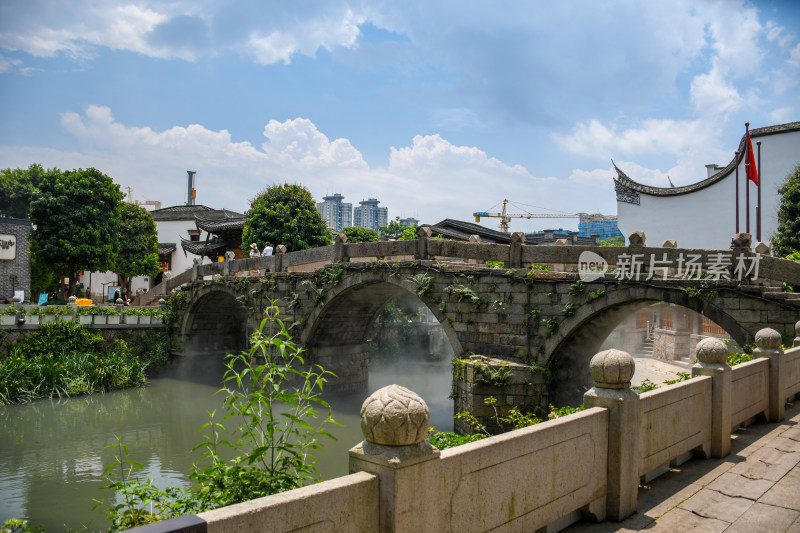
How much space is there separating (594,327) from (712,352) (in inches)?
262

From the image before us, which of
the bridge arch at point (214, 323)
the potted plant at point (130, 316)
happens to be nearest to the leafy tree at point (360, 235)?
the bridge arch at point (214, 323)

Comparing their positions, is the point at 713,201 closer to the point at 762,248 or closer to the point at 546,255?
the point at 762,248

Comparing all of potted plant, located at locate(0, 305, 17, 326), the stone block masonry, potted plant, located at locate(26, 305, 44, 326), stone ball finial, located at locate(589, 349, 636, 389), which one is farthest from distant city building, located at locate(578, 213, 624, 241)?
stone ball finial, located at locate(589, 349, 636, 389)

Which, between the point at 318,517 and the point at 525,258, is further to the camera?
the point at 525,258

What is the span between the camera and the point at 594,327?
482 inches

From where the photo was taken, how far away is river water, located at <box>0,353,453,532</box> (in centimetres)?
973

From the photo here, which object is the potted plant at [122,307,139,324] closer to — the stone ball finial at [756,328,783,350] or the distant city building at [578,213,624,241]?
the stone ball finial at [756,328,783,350]

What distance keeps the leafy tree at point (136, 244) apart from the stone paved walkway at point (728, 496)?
108ft

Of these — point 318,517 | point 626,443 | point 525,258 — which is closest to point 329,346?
point 525,258

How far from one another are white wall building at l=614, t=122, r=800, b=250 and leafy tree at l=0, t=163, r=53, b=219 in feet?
112

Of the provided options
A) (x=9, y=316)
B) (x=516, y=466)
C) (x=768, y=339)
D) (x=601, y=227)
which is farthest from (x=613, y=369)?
(x=601, y=227)

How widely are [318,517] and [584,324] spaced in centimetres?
1016

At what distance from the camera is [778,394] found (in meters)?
7.18

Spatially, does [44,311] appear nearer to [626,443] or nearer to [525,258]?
[525,258]
